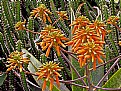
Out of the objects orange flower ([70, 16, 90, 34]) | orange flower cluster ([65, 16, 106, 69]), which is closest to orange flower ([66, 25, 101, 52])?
orange flower cluster ([65, 16, 106, 69])

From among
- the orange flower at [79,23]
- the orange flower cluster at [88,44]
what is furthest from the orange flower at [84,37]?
the orange flower at [79,23]

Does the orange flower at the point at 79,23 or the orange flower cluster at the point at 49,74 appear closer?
the orange flower cluster at the point at 49,74

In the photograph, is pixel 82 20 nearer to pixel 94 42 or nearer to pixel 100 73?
pixel 94 42

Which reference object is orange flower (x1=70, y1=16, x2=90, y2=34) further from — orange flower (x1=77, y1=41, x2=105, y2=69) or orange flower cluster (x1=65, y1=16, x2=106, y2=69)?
orange flower (x1=77, y1=41, x2=105, y2=69)

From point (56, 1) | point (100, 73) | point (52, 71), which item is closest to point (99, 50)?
point (52, 71)

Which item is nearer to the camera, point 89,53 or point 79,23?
point 89,53

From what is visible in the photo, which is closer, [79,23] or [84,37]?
[84,37]

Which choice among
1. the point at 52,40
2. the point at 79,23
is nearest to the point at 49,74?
the point at 52,40

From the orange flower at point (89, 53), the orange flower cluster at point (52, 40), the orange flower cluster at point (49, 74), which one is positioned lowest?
the orange flower cluster at point (49, 74)

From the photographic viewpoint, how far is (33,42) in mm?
1775

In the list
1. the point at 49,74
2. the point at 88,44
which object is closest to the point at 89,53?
the point at 88,44

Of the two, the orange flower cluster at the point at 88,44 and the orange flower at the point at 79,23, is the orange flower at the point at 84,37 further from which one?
the orange flower at the point at 79,23

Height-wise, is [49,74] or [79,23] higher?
[79,23]

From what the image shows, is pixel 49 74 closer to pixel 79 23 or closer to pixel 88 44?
pixel 88 44
